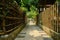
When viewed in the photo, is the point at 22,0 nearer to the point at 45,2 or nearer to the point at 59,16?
the point at 59,16

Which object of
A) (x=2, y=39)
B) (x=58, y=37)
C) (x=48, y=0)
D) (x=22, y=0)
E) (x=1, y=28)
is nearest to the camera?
(x=2, y=39)

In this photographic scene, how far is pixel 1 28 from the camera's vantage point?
6.48 m

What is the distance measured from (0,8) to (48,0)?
1655 centimetres

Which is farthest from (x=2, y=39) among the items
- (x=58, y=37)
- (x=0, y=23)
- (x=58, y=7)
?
(x=58, y=7)

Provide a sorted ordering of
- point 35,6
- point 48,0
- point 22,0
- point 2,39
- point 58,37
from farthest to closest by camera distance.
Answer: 1. point 35,6
2. point 48,0
3. point 22,0
4. point 58,37
5. point 2,39

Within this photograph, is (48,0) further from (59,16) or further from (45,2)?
(59,16)

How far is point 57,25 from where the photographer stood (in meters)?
7.79

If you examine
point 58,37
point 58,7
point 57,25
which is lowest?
point 58,37

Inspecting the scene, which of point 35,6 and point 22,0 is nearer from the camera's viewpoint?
point 22,0

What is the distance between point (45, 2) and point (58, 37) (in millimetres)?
16139

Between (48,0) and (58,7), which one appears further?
(48,0)

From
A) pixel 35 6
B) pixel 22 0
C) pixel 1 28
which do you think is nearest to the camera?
pixel 1 28

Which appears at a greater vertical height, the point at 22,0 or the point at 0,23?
the point at 22,0

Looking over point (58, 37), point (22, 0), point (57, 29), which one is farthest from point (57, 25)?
point (22, 0)
